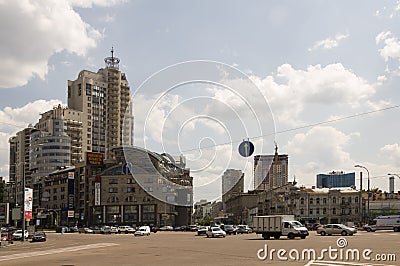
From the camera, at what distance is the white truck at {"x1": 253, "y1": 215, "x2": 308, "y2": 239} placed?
5291 cm

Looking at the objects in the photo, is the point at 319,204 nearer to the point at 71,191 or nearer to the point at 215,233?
the point at 71,191

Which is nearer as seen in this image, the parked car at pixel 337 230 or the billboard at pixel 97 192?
the parked car at pixel 337 230

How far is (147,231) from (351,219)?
230 ft

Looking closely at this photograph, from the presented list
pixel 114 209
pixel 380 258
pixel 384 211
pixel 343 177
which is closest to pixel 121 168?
pixel 114 209

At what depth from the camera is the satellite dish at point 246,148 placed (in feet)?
124

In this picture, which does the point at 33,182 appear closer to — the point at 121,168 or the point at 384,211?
the point at 121,168

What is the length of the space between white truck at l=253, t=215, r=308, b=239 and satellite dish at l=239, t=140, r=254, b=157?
1674cm

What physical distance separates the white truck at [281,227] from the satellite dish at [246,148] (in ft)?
54.9

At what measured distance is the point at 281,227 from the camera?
5369 centimetres

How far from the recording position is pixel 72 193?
157 m

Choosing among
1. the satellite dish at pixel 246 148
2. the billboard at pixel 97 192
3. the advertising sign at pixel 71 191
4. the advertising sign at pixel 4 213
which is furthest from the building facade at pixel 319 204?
the satellite dish at pixel 246 148

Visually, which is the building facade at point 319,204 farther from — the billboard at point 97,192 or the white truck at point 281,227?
the white truck at point 281,227

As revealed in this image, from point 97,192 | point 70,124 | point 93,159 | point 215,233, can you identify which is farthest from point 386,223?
point 70,124

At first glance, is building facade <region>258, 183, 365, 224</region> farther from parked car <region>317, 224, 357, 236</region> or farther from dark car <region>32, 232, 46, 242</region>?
dark car <region>32, 232, 46, 242</region>
